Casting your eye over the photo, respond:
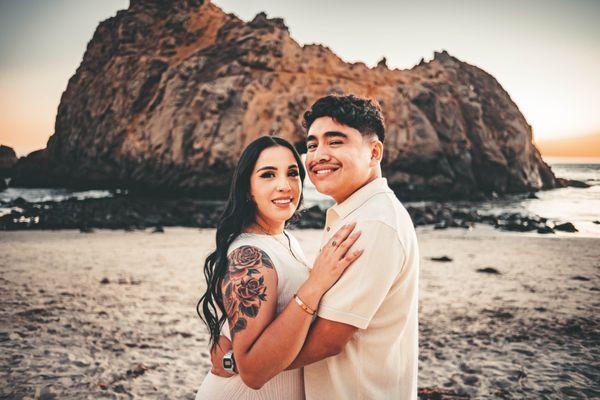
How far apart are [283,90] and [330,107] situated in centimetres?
4009

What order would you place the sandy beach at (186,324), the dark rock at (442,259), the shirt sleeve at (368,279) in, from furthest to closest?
the dark rock at (442,259) → the sandy beach at (186,324) → the shirt sleeve at (368,279)

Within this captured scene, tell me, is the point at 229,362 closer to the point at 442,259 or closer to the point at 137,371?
the point at 137,371

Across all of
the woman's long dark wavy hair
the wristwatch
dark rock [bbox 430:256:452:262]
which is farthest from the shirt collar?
dark rock [bbox 430:256:452:262]

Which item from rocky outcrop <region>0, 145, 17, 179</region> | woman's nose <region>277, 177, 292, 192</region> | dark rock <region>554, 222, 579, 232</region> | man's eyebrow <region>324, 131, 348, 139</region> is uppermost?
rocky outcrop <region>0, 145, 17, 179</region>

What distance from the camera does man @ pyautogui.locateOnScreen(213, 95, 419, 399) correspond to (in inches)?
70.2

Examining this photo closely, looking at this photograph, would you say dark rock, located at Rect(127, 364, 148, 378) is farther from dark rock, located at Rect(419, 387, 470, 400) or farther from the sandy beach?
dark rock, located at Rect(419, 387, 470, 400)

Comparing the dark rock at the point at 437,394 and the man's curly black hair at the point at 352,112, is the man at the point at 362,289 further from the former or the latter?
the dark rock at the point at 437,394

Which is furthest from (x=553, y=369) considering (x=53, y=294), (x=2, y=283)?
(x=2, y=283)

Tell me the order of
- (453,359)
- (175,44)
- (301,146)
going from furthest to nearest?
(175,44), (301,146), (453,359)

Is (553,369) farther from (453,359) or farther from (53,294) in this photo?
(53,294)

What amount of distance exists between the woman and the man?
0.09 m

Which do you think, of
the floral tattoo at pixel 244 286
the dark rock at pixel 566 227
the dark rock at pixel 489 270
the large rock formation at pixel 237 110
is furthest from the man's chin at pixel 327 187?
the large rock formation at pixel 237 110

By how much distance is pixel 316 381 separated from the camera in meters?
2.13

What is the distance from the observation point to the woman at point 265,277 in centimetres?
186
